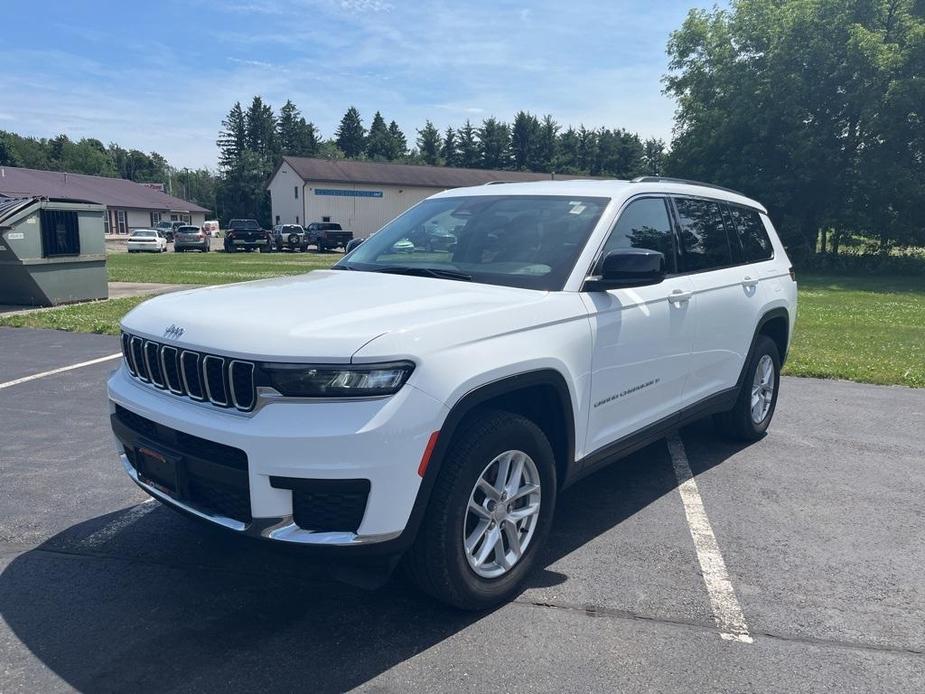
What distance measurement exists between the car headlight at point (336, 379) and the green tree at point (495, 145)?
10442 centimetres

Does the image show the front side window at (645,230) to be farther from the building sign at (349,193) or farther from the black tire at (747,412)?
the building sign at (349,193)

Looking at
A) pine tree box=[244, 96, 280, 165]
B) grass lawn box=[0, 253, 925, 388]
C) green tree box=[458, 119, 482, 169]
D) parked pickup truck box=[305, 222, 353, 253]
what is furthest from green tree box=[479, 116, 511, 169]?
grass lawn box=[0, 253, 925, 388]

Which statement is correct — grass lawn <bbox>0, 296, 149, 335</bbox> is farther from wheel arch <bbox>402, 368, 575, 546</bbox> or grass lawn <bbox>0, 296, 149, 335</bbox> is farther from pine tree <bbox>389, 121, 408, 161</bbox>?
pine tree <bbox>389, 121, 408, 161</bbox>

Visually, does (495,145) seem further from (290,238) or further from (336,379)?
(336,379)

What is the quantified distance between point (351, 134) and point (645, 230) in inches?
4966

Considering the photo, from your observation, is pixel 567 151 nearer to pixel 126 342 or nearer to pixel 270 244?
pixel 270 244

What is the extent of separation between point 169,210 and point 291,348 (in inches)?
3069

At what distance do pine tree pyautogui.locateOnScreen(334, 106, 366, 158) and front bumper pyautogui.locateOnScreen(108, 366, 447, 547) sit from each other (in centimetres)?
12517

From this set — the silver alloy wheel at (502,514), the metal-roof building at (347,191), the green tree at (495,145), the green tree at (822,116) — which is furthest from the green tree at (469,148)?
the silver alloy wheel at (502,514)

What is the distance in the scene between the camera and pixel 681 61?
113 ft

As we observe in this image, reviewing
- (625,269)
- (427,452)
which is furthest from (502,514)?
(625,269)

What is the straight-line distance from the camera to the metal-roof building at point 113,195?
60562mm

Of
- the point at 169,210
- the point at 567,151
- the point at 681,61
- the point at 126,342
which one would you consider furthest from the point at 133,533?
the point at 567,151

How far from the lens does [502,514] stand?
3326 mm
